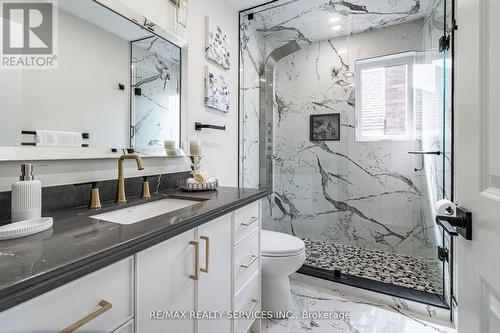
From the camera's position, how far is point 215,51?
1902 mm

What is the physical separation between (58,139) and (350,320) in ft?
6.36

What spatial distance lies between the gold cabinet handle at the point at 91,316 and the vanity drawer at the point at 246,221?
2.17ft

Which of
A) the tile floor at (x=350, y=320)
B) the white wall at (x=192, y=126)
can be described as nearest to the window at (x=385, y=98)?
the white wall at (x=192, y=126)

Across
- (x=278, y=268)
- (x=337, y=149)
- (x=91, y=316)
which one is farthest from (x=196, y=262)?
(x=337, y=149)

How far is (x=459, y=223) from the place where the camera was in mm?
651

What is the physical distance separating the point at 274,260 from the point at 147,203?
88 centimetres

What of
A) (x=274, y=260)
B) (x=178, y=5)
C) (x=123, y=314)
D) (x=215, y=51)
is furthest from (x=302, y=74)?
(x=123, y=314)

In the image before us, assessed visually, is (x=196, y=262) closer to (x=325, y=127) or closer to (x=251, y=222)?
(x=251, y=222)

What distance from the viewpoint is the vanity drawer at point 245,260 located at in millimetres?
1205

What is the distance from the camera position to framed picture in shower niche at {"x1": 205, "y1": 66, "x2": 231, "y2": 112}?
183 cm

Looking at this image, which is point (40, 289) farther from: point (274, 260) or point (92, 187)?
point (274, 260)

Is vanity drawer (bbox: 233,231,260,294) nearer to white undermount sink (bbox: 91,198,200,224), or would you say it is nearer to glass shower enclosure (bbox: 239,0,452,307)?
white undermount sink (bbox: 91,198,200,224)

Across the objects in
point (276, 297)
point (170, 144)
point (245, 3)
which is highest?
point (245, 3)

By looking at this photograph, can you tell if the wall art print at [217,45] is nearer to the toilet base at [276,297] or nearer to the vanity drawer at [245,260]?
the vanity drawer at [245,260]
